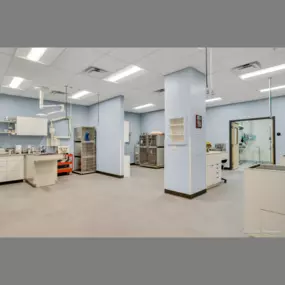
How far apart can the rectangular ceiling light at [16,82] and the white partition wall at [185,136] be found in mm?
3865

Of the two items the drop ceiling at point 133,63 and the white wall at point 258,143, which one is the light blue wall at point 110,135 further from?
the white wall at point 258,143

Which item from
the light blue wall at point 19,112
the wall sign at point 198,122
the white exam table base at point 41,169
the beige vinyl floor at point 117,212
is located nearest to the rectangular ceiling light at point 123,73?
the wall sign at point 198,122

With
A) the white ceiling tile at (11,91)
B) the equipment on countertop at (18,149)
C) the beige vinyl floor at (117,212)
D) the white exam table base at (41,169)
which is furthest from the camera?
the equipment on countertop at (18,149)

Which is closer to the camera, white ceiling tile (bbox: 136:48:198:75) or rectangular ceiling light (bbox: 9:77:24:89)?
white ceiling tile (bbox: 136:48:198:75)

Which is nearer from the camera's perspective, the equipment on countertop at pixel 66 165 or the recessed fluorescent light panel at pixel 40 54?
the recessed fluorescent light panel at pixel 40 54

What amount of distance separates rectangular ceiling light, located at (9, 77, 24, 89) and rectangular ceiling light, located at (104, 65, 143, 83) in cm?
230

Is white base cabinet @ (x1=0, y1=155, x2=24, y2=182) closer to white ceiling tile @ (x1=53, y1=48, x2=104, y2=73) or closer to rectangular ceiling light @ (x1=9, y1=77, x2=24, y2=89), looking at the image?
rectangular ceiling light @ (x1=9, y1=77, x2=24, y2=89)

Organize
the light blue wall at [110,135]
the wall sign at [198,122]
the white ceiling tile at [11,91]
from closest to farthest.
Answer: the wall sign at [198,122], the white ceiling tile at [11,91], the light blue wall at [110,135]

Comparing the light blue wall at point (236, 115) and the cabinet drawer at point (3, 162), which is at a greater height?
the light blue wall at point (236, 115)

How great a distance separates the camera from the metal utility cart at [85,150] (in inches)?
279

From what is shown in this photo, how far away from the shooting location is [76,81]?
4.83 metres

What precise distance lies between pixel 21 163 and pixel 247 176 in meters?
6.09

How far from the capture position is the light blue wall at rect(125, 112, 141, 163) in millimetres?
9867

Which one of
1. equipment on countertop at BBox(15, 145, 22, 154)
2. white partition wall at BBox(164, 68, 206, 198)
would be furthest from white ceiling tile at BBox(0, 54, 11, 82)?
white partition wall at BBox(164, 68, 206, 198)
